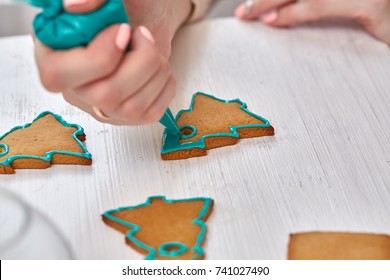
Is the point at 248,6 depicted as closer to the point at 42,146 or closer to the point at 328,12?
the point at 328,12

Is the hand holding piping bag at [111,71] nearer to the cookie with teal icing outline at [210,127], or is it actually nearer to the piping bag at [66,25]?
the piping bag at [66,25]

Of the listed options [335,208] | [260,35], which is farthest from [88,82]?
[260,35]

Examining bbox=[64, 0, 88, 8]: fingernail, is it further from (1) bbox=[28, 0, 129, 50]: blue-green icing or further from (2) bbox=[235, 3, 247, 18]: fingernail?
(2) bbox=[235, 3, 247, 18]: fingernail

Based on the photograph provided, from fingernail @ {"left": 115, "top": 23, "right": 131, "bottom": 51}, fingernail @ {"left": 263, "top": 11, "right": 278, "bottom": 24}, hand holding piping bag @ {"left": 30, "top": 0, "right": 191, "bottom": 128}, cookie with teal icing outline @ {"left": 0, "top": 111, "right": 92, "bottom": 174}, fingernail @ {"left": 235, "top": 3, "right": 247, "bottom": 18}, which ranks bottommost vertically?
cookie with teal icing outline @ {"left": 0, "top": 111, "right": 92, "bottom": 174}

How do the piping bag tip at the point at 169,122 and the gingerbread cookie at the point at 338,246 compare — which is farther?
the piping bag tip at the point at 169,122

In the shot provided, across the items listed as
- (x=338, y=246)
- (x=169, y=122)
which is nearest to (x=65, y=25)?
(x=169, y=122)

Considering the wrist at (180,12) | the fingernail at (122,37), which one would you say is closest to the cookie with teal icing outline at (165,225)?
the fingernail at (122,37)

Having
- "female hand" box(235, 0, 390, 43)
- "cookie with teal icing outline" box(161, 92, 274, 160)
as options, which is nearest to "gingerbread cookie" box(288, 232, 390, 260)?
"cookie with teal icing outline" box(161, 92, 274, 160)
